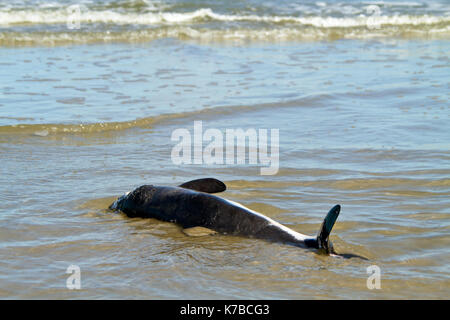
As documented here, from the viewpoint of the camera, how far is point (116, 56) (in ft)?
46.4

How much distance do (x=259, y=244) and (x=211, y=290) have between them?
727 millimetres

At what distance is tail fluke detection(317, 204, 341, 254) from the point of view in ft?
13.2

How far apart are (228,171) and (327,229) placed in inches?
108

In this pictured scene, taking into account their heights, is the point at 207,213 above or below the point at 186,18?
below

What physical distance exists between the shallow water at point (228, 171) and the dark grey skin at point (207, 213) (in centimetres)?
8

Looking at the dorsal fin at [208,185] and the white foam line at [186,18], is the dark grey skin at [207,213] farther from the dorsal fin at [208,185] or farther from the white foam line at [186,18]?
the white foam line at [186,18]

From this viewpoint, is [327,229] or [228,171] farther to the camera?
[228,171]

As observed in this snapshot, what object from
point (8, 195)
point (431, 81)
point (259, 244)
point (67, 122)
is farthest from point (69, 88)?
point (259, 244)

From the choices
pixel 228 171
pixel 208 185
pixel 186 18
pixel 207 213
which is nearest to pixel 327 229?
pixel 207 213

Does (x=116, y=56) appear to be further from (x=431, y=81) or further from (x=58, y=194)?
(x=58, y=194)

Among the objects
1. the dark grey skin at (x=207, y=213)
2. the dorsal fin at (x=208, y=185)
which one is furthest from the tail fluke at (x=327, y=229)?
the dorsal fin at (x=208, y=185)

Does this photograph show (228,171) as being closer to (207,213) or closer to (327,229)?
(207,213)

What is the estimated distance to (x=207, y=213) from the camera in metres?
4.87

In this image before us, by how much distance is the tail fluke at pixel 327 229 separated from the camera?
4.02 meters
